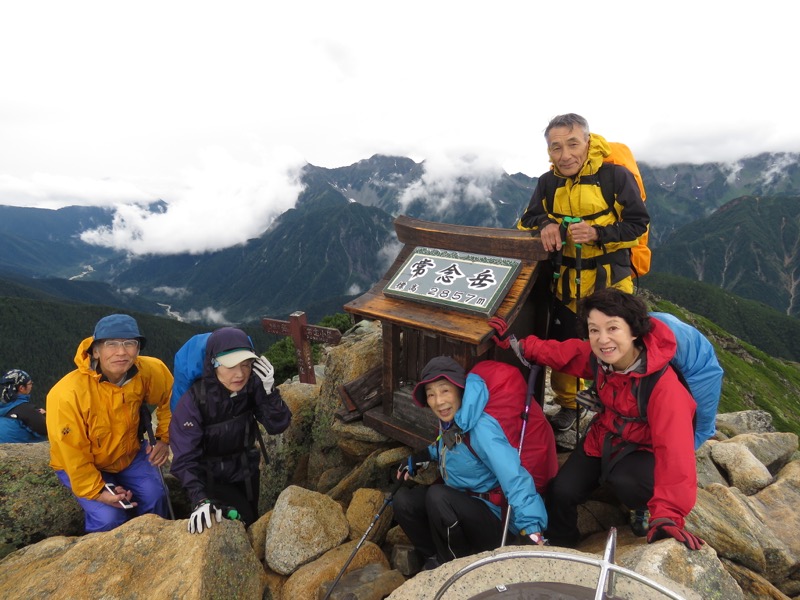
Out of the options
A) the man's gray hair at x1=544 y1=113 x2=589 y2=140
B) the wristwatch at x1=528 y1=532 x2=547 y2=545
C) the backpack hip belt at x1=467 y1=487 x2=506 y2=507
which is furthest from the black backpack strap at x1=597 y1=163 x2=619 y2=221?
the wristwatch at x1=528 y1=532 x2=547 y2=545

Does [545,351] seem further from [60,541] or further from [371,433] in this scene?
[60,541]

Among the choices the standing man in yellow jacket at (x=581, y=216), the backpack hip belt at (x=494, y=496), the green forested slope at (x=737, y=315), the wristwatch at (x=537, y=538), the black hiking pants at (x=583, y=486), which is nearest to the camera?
the wristwatch at (x=537, y=538)

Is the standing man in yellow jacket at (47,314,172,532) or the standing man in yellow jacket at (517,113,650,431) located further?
the standing man in yellow jacket at (517,113,650,431)

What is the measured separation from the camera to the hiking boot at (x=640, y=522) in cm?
489

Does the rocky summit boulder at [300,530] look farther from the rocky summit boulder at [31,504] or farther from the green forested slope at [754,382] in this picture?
the green forested slope at [754,382]

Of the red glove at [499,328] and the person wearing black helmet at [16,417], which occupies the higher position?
the red glove at [499,328]

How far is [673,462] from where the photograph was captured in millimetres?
3957

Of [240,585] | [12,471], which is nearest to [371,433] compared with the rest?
[240,585]

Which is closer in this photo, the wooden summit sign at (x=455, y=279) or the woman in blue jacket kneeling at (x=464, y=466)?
the woman in blue jacket kneeling at (x=464, y=466)

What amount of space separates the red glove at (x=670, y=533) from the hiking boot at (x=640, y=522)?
1.06m

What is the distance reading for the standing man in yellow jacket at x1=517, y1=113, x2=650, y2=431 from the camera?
5594mm

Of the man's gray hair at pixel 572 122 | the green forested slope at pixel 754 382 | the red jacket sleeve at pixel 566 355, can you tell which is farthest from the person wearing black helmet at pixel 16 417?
the green forested slope at pixel 754 382

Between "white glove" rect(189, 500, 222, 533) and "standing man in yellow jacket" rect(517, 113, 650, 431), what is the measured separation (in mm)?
5248

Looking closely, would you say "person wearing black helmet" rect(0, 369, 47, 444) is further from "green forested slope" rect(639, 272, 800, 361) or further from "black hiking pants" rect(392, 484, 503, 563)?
"green forested slope" rect(639, 272, 800, 361)
